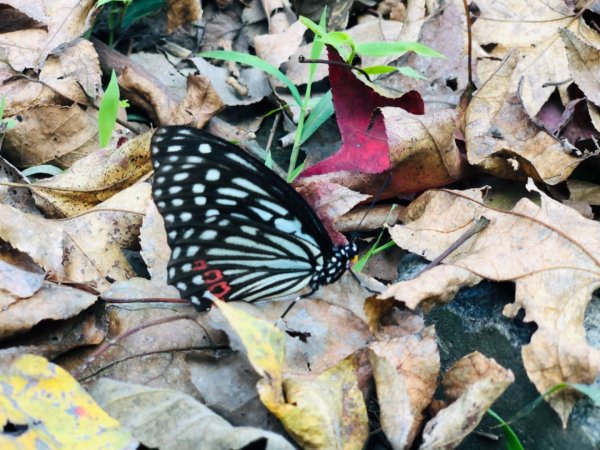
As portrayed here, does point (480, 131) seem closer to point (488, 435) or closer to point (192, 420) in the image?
point (488, 435)

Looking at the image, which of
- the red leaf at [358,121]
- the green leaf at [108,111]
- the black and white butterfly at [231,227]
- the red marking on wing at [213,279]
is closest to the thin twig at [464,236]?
A: the black and white butterfly at [231,227]

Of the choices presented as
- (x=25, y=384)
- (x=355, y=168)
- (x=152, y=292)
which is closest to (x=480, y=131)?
(x=355, y=168)

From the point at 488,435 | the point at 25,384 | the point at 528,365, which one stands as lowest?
the point at 488,435

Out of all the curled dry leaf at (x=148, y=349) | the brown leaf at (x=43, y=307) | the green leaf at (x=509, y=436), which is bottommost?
the green leaf at (x=509, y=436)

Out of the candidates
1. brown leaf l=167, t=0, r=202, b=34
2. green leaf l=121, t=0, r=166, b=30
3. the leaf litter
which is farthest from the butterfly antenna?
green leaf l=121, t=0, r=166, b=30

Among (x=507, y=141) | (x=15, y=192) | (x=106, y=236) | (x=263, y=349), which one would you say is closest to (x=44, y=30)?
(x=15, y=192)

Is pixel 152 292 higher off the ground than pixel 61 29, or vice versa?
pixel 61 29

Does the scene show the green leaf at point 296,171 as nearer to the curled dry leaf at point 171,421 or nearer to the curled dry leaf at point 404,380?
the curled dry leaf at point 404,380
